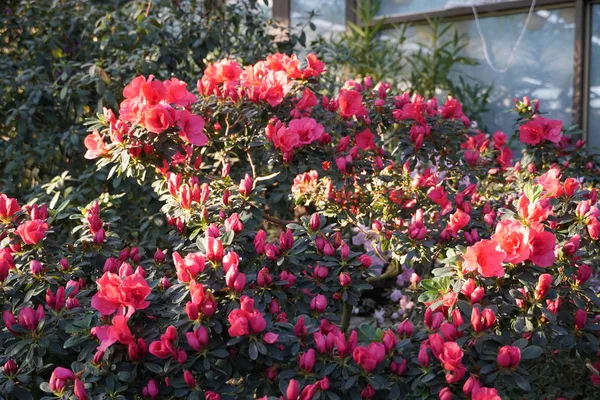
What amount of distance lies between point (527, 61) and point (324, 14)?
1.44 m

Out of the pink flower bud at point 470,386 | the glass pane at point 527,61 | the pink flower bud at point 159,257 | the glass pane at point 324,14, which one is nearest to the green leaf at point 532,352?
the pink flower bud at point 470,386

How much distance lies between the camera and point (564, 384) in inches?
83.8

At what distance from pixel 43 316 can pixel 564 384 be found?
57.8 inches

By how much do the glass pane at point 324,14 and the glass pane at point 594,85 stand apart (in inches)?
64.3

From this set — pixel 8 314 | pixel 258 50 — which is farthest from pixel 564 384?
pixel 258 50

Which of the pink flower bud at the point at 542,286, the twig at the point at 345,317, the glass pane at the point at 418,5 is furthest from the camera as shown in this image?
the glass pane at the point at 418,5

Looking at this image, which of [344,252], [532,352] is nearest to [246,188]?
[344,252]

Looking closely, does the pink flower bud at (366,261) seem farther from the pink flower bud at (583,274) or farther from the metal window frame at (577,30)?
the metal window frame at (577,30)

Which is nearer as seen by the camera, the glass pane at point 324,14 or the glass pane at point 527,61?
the glass pane at point 527,61

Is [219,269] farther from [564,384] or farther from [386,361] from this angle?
[564,384]

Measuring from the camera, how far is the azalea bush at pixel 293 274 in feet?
4.52

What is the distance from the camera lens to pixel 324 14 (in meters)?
5.06

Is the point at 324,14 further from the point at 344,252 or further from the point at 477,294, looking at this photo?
the point at 477,294

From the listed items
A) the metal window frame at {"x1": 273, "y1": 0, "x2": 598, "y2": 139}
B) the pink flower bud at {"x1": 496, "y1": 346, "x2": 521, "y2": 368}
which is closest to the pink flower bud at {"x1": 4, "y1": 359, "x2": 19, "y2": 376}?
the pink flower bud at {"x1": 496, "y1": 346, "x2": 521, "y2": 368}
